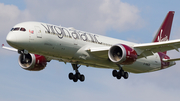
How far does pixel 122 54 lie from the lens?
4269 centimetres

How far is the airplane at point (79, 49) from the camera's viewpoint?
40.0 metres

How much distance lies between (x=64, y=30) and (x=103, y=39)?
20.3ft

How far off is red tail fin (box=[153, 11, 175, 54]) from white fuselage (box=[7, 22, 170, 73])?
1001 cm

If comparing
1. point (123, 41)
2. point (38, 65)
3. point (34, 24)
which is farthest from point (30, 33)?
point (123, 41)

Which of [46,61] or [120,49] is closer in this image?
[120,49]

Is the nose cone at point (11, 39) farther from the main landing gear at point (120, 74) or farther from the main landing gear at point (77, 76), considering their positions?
the main landing gear at point (120, 74)

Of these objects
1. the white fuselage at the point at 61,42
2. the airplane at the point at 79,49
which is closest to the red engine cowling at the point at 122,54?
the airplane at the point at 79,49

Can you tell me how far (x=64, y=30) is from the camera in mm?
42688

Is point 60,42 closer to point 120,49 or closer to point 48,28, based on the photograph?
point 48,28

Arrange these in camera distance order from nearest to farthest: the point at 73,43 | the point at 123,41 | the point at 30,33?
1. the point at 30,33
2. the point at 73,43
3. the point at 123,41

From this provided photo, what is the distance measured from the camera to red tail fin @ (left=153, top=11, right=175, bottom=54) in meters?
55.5

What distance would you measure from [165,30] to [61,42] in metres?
20.5

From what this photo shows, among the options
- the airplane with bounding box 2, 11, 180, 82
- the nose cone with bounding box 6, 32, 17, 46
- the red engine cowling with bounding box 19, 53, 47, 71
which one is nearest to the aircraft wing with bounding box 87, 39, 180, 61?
the airplane with bounding box 2, 11, 180, 82

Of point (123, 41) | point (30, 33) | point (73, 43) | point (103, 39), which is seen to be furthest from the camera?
point (123, 41)
